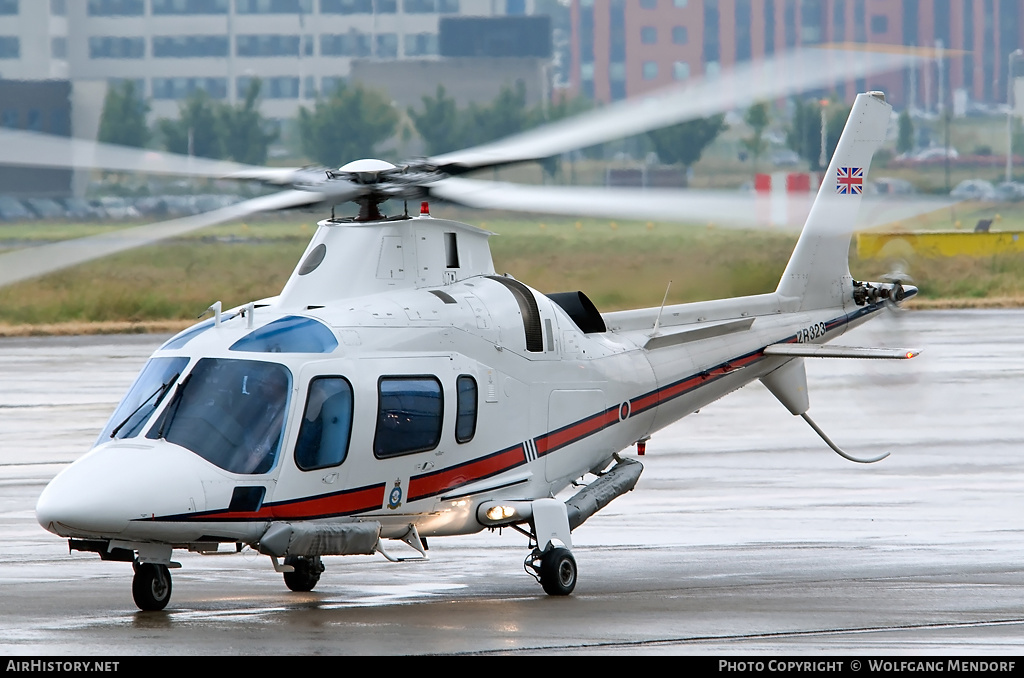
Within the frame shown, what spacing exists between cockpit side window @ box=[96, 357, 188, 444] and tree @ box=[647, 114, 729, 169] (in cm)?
6056

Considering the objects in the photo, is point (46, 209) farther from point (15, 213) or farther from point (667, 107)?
point (667, 107)

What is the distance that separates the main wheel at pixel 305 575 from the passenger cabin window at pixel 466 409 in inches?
66.3

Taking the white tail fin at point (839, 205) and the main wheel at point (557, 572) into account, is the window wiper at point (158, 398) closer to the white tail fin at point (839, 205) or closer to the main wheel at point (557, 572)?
the main wheel at point (557, 572)

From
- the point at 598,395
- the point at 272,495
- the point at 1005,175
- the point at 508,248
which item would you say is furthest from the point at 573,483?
the point at 1005,175

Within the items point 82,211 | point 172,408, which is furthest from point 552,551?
point 82,211

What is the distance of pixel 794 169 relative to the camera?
8019 centimetres

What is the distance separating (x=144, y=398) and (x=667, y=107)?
4253mm

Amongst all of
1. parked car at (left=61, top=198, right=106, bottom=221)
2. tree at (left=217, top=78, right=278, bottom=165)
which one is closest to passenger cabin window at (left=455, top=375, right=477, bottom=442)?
parked car at (left=61, top=198, right=106, bottom=221)

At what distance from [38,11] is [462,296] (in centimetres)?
7361

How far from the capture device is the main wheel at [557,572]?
39.8 feet

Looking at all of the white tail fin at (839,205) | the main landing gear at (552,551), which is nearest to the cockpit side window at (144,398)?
the main landing gear at (552,551)

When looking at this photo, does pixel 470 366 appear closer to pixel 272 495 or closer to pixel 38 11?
pixel 272 495

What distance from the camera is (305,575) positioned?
41.3ft

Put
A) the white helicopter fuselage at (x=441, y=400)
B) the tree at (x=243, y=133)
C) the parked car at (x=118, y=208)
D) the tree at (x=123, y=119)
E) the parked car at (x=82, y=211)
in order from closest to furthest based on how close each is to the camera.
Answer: the white helicopter fuselage at (x=441, y=400), the parked car at (x=82, y=211), the parked car at (x=118, y=208), the tree at (x=123, y=119), the tree at (x=243, y=133)
